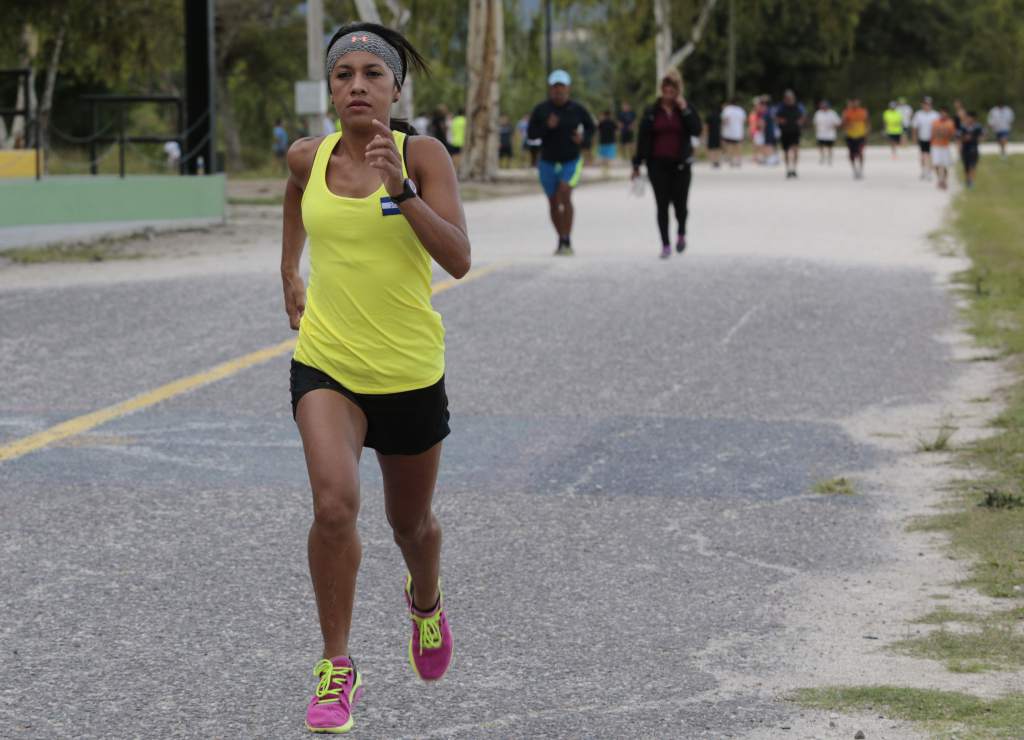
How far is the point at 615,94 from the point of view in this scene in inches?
3666

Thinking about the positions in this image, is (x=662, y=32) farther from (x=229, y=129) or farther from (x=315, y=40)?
(x=315, y=40)

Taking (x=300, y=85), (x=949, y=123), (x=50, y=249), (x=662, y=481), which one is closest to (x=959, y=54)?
(x=949, y=123)

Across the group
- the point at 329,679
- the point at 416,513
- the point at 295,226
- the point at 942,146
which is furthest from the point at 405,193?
the point at 942,146

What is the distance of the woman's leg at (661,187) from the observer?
61.1 feet

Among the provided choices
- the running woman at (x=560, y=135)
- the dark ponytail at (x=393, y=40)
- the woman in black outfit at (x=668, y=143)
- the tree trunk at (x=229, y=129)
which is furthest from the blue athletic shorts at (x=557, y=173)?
the tree trunk at (x=229, y=129)

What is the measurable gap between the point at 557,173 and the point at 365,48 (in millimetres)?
14150

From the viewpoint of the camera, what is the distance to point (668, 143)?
18453mm

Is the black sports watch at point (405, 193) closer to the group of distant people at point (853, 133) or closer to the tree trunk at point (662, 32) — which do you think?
the group of distant people at point (853, 133)

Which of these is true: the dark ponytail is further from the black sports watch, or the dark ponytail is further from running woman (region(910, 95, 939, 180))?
running woman (region(910, 95, 939, 180))

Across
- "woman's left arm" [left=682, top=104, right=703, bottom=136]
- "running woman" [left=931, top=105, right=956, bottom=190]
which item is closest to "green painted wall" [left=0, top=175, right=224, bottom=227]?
"woman's left arm" [left=682, top=104, right=703, bottom=136]

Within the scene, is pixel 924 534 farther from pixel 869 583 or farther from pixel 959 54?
pixel 959 54

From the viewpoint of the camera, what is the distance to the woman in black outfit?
1825 centimetres

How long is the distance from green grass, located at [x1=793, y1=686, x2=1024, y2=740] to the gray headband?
6.35 ft

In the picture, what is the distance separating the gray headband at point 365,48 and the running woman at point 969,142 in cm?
3252
